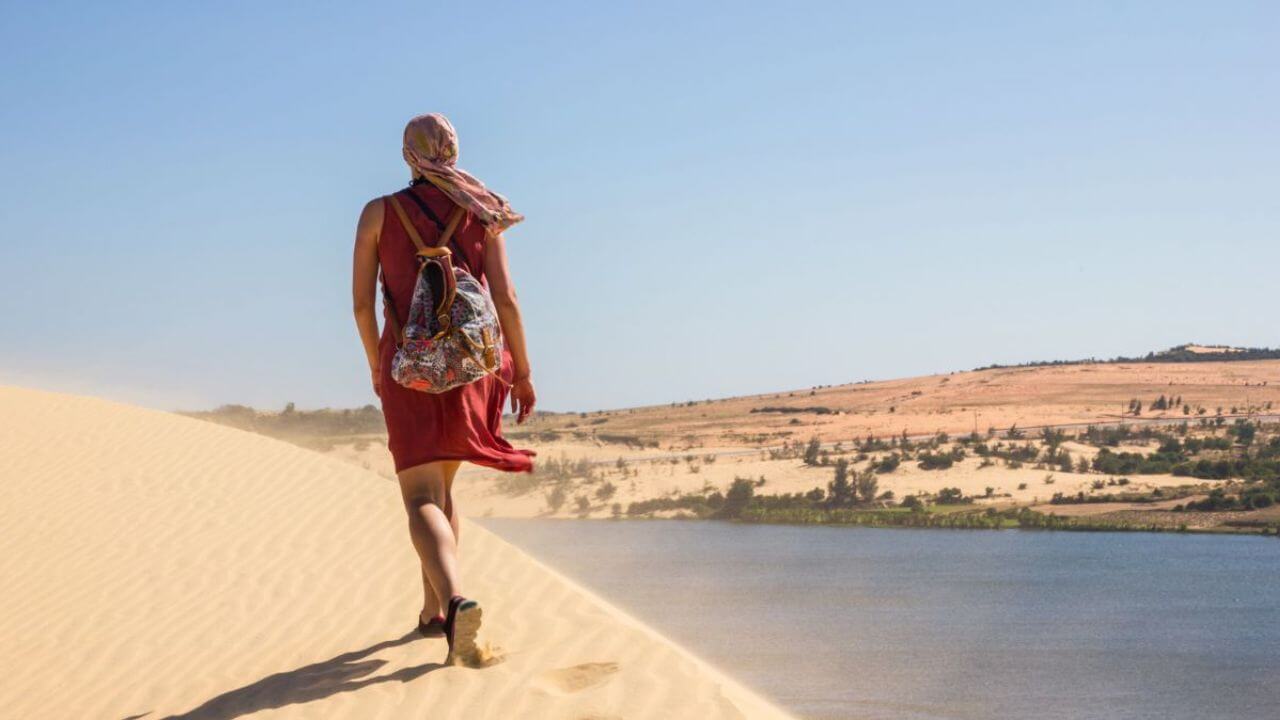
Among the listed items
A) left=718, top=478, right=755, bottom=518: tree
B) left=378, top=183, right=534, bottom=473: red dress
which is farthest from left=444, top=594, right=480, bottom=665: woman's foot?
left=718, top=478, right=755, bottom=518: tree

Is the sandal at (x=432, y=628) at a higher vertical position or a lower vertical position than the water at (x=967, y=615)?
higher

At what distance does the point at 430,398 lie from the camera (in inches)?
209

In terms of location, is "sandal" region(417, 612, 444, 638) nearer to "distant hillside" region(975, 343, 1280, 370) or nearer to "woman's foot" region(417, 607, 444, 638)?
"woman's foot" region(417, 607, 444, 638)

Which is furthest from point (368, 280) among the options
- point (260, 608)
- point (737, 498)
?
point (737, 498)

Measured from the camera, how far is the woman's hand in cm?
563

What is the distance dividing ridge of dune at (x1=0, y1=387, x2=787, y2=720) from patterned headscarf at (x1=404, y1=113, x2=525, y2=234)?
1741 mm

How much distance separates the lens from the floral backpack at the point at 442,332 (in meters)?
5.15

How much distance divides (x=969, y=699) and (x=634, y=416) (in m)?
44.2

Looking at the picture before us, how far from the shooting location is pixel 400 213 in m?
5.35

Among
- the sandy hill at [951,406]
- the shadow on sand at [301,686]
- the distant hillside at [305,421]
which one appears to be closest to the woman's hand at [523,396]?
the shadow on sand at [301,686]

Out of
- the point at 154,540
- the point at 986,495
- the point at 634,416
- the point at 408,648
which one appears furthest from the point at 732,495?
the point at 634,416

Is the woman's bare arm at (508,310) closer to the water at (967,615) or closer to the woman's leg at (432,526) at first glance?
the woman's leg at (432,526)

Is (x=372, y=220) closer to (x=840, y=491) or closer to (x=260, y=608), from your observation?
(x=260, y=608)

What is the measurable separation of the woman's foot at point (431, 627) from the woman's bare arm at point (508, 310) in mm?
988
